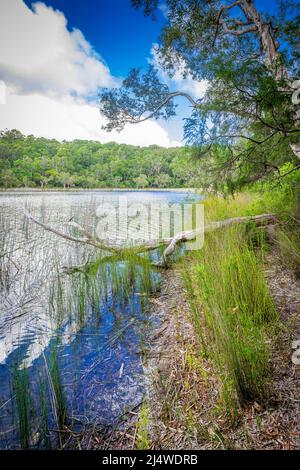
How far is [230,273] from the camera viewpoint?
2166 mm

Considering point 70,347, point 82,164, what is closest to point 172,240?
point 70,347

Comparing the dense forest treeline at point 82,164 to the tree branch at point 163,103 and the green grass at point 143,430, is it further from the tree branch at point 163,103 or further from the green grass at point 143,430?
the green grass at point 143,430

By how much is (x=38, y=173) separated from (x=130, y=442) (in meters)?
52.6

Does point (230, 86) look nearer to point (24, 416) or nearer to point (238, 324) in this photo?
point (238, 324)

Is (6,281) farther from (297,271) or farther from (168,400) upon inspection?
(297,271)

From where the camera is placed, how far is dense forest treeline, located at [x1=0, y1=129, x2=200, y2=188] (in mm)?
43125

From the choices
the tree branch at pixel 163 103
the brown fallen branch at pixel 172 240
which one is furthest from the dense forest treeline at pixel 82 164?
the brown fallen branch at pixel 172 240

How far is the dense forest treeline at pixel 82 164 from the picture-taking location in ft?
141

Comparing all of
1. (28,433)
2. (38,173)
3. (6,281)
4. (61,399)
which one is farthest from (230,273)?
(38,173)

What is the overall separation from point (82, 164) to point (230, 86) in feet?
195

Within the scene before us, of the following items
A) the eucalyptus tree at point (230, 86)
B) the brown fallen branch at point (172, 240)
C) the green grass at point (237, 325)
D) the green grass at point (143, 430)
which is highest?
the eucalyptus tree at point (230, 86)

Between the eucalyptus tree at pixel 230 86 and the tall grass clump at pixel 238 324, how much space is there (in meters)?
1.34

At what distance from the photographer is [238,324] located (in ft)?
5.42

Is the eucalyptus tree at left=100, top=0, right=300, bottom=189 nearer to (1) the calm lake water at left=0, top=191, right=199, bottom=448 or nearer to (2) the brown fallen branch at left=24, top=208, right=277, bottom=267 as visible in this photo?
(2) the brown fallen branch at left=24, top=208, right=277, bottom=267
